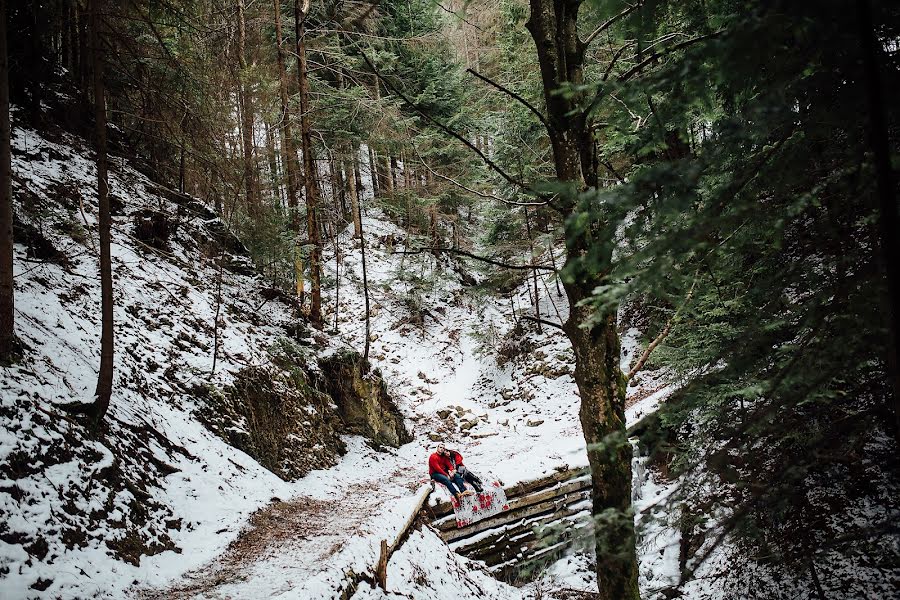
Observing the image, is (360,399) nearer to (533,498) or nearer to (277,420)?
(277,420)

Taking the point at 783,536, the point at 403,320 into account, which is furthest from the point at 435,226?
the point at 783,536

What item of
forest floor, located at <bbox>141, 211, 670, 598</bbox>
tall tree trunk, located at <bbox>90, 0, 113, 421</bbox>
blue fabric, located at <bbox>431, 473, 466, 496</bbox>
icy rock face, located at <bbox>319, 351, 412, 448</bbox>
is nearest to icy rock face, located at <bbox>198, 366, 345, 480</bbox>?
forest floor, located at <bbox>141, 211, 670, 598</bbox>

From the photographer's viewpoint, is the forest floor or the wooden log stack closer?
the forest floor

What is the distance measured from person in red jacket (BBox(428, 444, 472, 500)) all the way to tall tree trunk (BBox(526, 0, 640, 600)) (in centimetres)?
553

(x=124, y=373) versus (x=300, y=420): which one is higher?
(x=124, y=373)

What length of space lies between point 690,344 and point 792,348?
415 cm

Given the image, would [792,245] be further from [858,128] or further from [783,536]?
[783,536]

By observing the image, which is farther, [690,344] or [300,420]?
[300,420]

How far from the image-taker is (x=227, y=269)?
13.2 metres

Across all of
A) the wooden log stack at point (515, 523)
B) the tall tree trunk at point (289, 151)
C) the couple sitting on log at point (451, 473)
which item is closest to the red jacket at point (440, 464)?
the couple sitting on log at point (451, 473)

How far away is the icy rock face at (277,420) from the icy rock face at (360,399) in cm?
63

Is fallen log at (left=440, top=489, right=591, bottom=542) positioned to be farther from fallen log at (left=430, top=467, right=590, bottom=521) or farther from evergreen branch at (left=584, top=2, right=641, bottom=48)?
evergreen branch at (left=584, top=2, right=641, bottom=48)

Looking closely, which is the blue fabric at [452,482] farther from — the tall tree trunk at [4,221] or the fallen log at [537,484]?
the tall tree trunk at [4,221]

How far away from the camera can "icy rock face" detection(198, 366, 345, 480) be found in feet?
28.2
